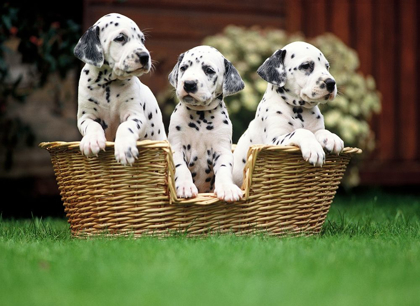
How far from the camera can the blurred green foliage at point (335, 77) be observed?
697 centimetres

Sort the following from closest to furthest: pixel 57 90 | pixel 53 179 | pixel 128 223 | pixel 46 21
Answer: pixel 128 223, pixel 46 21, pixel 57 90, pixel 53 179

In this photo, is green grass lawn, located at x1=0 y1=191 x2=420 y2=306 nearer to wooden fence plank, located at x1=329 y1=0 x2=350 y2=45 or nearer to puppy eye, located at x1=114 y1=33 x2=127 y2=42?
puppy eye, located at x1=114 y1=33 x2=127 y2=42

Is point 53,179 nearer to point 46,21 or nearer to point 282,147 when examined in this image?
point 46,21

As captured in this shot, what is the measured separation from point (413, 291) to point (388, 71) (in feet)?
22.8

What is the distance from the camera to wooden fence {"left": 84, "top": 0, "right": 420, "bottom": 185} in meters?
8.13

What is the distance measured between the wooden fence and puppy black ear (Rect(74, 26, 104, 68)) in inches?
172

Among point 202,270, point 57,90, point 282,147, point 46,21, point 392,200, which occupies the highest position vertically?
point 46,21

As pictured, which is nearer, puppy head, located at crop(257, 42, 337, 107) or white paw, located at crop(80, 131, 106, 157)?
white paw, located at crop(80, 131, 106, 157)

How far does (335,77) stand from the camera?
7.30m

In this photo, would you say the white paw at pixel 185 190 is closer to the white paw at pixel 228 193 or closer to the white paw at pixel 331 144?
the white paw at pixel 228 193

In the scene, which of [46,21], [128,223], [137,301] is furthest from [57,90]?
[137,301]

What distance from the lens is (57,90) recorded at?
21.6 ft

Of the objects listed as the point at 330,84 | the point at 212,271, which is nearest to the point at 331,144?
Result: the point at 330,84

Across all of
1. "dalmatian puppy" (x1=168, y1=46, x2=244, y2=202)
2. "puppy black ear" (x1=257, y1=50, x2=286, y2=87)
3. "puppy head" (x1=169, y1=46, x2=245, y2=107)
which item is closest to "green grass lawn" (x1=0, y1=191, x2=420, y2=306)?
"dalmatian puppy" (x1=168, y1=46, x2=244, y2=202)
